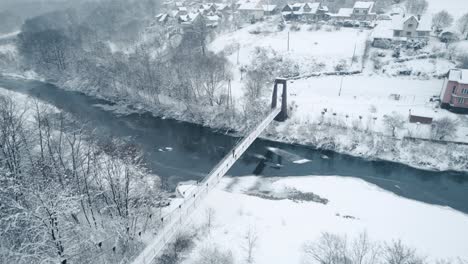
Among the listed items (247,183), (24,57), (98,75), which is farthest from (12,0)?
(247,183)

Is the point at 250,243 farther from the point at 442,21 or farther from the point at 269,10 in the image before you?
the point at 269,10

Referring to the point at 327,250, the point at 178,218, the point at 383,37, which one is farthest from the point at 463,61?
the point at 178,218

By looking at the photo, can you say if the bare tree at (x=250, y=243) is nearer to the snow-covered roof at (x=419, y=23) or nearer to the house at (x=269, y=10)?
the snow-covered roof at (x=419, y=23)

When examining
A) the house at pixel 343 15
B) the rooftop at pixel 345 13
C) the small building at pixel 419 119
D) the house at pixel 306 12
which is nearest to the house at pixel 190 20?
the house at pixel 306 12

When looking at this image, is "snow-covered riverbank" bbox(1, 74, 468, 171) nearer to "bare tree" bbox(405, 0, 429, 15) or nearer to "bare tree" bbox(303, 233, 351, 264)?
"bare tree" bbox(303, 233, 351, 264)

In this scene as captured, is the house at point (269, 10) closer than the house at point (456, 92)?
No

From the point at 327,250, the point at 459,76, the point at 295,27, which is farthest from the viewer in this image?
the point at 295,27
